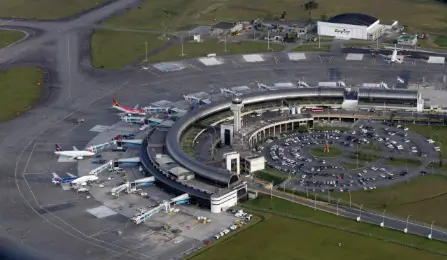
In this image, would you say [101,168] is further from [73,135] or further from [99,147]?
[73,135]

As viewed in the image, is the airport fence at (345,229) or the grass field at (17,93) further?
the grass field at (17,93)

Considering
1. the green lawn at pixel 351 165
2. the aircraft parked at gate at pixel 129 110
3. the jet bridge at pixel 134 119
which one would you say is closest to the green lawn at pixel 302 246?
the green lawn at pixel 351 165

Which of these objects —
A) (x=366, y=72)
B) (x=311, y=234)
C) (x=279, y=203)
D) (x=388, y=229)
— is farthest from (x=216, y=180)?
(x=366, y=72)

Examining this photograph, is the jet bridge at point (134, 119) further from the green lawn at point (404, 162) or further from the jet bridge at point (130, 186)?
the green lawn at point (404, 162)

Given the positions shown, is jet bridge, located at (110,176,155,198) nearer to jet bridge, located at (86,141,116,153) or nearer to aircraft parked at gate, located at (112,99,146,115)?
jet bridge, located at (86,141,116,153)

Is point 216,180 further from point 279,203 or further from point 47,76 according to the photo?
point 47,76

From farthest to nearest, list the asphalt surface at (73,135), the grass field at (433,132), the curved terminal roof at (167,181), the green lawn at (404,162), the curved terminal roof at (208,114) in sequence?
1. the grass field at (433,132)
2. the green lawn at (404,162)
3. the curved terminal roof at (208,114)
4. the curved terminal roof at (167,181)
5. the asphalt surface at (73,135)
